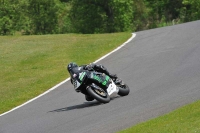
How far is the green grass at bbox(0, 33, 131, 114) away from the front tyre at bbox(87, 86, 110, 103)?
4.06 m

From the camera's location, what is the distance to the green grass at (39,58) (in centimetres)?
1909

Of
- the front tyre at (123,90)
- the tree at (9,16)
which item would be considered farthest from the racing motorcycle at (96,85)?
the tree at (9,16)

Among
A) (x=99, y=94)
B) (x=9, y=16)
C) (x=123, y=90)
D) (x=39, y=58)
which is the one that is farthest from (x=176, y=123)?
(x=9, y=16)

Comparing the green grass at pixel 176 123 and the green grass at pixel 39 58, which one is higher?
the green grass at pixel 176 123

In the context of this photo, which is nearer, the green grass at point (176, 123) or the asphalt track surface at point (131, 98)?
the green grass at point (176, 123)

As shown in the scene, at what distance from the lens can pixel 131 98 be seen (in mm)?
13828

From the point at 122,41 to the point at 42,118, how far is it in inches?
494

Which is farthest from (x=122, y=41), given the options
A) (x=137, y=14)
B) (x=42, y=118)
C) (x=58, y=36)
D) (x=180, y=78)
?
(x=137, y=14)

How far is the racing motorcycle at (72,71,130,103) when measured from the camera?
13566 millimetres

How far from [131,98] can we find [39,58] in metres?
11.9

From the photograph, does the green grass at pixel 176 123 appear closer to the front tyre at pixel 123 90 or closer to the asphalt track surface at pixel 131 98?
the asphalt track surface at pixel 131 98

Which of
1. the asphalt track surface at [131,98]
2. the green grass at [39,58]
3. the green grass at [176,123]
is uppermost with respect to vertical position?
the green grass at [176,123]

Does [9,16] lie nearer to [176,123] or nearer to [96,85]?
[96,85]

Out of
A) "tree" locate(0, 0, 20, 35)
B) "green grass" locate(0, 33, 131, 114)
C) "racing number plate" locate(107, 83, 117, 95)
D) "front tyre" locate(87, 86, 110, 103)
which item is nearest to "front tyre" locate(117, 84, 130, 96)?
"racing number plate" locate(107, 83, 117, 95)
